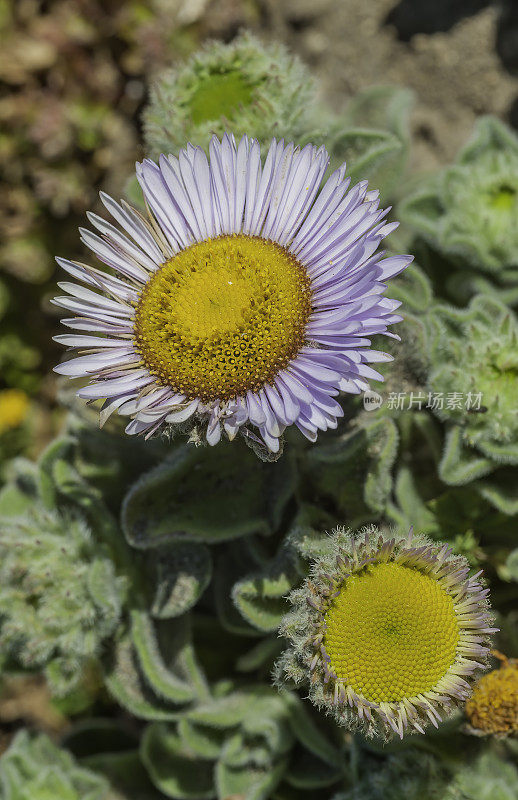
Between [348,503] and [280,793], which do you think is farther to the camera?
[280,793]

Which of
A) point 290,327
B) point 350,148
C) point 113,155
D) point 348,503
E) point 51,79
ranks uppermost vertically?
point 51,79

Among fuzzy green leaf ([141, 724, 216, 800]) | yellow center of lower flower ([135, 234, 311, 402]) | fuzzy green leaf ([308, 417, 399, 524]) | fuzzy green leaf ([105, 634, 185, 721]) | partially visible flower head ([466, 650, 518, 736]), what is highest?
yellow center of lower flower ([135, 234, 311, 402])

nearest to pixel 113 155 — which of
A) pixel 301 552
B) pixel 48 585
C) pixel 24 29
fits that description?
pixel 24 29

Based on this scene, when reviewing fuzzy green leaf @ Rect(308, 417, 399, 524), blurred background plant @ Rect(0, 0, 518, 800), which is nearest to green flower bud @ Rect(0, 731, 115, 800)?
blurred background plant @ Rect(0, 0, 518, 800)

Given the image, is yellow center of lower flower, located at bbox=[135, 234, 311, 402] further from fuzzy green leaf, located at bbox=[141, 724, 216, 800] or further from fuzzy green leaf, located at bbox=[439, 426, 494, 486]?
fuzzy green leaf, located at bbox=[141, 724, 216, 800]

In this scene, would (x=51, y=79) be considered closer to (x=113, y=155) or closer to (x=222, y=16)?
(x=113, y=155)

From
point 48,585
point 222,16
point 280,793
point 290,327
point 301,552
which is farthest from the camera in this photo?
point 222,16

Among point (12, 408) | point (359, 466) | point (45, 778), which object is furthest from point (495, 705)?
point (12, 408)
